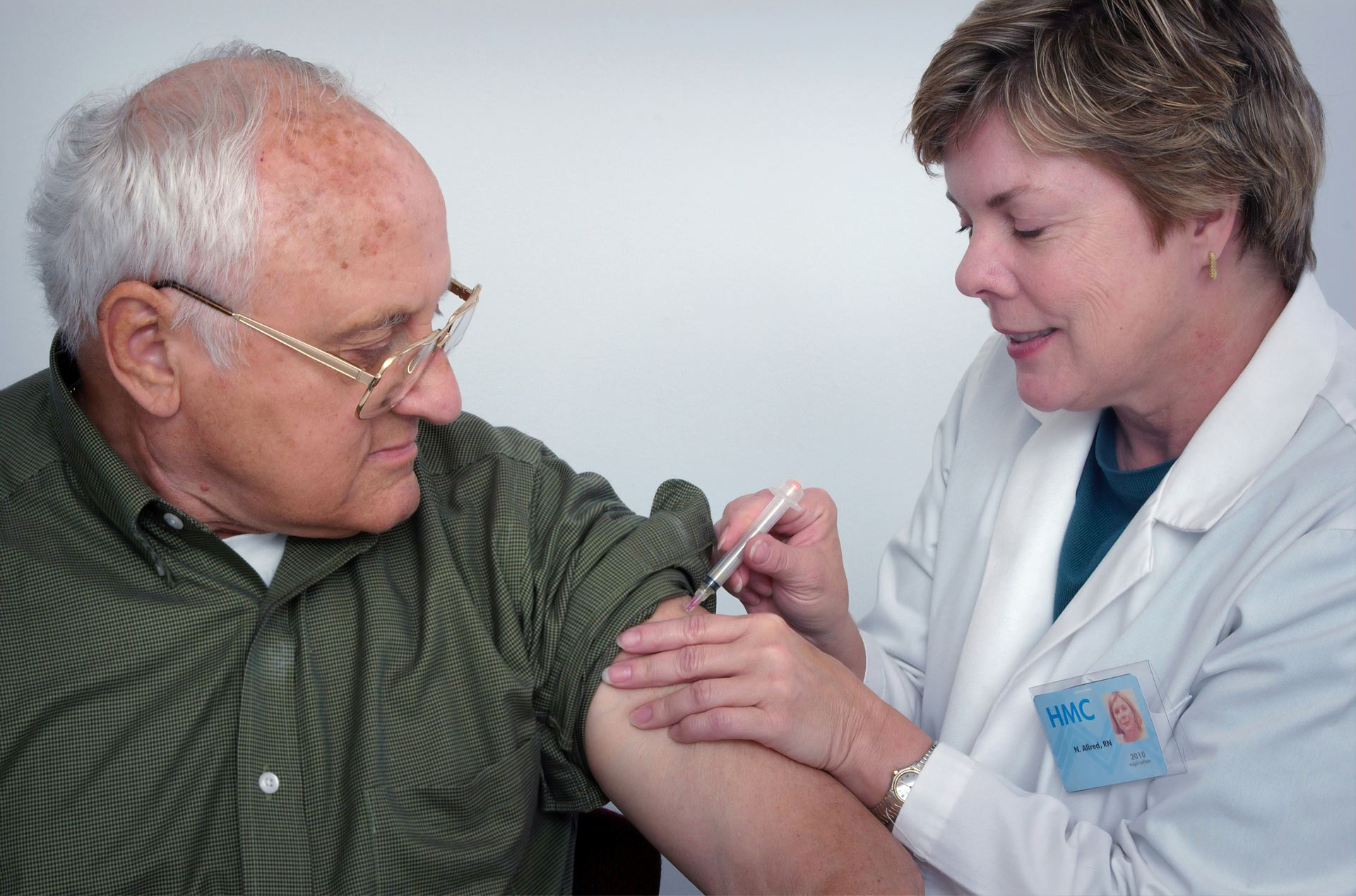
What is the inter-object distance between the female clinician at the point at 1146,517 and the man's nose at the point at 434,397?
37 cm

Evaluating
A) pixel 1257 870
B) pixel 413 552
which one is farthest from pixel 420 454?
pixel 1257 870

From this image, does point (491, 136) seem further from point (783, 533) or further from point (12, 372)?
point (783, 533)

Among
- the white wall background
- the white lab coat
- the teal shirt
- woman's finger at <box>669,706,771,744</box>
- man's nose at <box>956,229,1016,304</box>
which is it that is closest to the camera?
the white lab coat

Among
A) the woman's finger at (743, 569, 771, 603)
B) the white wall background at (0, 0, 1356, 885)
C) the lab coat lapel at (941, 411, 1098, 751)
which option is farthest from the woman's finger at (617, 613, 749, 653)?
the white wall background at (0, 0, 1356, 885)

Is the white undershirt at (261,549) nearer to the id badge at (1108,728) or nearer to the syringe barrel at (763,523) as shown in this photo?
the syringe barrel at (763,523)

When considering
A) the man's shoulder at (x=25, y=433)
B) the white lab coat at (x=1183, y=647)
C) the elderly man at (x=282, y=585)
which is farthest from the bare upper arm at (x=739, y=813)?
the man's shoulder at (x=25, y=433)

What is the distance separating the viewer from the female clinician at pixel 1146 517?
1.32 m

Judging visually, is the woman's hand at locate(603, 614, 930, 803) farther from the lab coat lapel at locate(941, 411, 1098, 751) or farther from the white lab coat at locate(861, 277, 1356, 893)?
the lab coat lapel at locate(941, 411, 1098, 751)

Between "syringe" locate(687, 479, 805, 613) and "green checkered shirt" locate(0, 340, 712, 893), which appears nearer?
"green checkered shirt" locate(0, 340, 712, 893)

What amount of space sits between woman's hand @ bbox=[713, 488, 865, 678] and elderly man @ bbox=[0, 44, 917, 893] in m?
0.16

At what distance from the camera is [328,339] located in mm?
1340

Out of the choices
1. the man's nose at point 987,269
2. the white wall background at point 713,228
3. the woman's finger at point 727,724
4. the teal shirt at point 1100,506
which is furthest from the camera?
the white wall background at point 713,228

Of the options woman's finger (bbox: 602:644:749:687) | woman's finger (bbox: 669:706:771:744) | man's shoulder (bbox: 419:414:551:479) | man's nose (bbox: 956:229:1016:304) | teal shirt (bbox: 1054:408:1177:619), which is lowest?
woman's finger (bbox: 669:706:771:744)

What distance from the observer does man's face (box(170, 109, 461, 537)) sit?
4.29 feet
